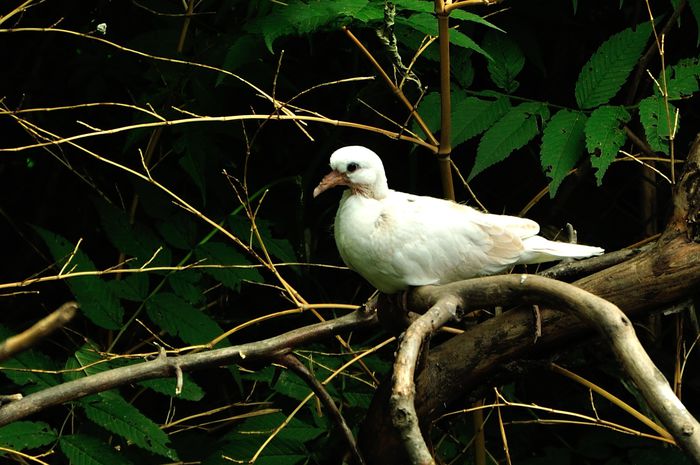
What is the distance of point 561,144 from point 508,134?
0.39ft

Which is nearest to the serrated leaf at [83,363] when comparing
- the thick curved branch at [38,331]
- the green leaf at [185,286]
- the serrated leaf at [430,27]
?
the green leaf at [185,286]

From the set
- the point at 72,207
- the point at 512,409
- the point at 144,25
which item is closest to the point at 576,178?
the point at 512,409

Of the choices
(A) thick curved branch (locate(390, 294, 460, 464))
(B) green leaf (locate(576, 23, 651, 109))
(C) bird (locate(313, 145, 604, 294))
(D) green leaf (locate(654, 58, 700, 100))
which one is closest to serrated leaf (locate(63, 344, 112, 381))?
(C) bird (locate(313, 145, 604, 294))

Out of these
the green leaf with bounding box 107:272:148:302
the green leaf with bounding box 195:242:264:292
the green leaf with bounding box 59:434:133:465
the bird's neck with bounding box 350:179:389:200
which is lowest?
the green leaf with bounding box 59:434:133:465

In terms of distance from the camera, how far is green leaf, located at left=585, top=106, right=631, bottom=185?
5.85 ft

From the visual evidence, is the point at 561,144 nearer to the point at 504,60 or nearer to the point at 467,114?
the point at 467,114

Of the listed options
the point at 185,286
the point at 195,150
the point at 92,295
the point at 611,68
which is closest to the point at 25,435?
the point at 92,295

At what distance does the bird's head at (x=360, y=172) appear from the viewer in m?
1.87

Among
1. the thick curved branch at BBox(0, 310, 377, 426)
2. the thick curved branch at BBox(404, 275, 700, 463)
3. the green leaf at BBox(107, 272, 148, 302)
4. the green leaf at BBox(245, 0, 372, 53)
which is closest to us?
the thick curved branch at BBox(404, 275, 700, 463)

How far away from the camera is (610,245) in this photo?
276 centimetres

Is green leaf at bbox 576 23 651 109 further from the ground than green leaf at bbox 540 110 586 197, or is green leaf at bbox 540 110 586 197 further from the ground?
green leaf at bbox 576 23 651 109

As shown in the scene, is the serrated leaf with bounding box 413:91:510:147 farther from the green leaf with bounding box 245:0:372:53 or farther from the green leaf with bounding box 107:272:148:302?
the green leaf with bounding box 107:272:148:302

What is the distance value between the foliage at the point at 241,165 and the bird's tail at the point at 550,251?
0.16 m

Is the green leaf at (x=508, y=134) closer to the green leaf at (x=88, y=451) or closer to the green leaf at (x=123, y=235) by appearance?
the green leaf at (x=123, y=235)
